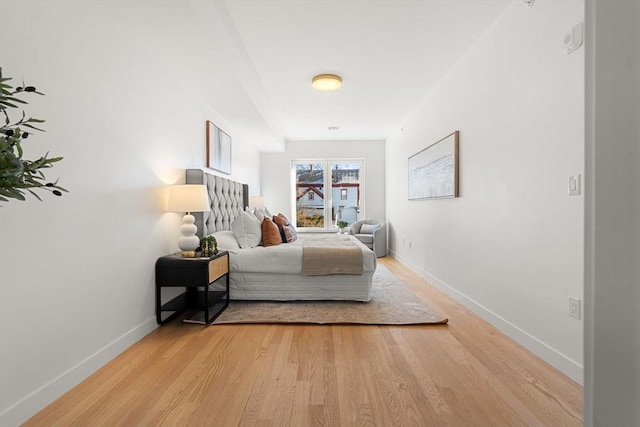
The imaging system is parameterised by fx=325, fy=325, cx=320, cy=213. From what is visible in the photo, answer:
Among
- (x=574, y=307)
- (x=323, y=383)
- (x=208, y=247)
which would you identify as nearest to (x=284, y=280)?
(x=208, y=247)

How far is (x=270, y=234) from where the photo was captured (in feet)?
12.0

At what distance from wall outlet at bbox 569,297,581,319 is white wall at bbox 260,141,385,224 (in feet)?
16.9

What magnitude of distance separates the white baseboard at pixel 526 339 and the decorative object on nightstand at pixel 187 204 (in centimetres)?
255

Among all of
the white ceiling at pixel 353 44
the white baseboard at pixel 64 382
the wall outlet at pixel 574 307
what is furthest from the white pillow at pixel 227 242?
the wall outlet at pixel 574 307

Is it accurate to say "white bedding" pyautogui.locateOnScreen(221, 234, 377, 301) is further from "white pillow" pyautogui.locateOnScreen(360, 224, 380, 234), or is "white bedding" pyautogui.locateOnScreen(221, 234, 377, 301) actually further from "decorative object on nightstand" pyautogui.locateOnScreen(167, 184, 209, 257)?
"white pillow" pyautogui.locateOnScreen(360, 224, 380, 234)

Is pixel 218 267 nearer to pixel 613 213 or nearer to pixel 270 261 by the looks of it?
pixel 270 261

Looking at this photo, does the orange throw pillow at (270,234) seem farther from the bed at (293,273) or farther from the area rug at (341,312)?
the area rug at (341,312)

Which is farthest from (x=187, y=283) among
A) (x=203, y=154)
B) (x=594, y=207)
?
(x=594, y=207)

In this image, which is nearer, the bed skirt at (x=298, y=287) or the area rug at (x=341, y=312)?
the area rug at (x=341, y=312)

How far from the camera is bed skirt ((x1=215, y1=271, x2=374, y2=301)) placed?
326 cm

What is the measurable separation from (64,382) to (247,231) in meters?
2.05

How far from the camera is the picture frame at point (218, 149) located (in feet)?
12.8

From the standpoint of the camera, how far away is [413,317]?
9.40 ft

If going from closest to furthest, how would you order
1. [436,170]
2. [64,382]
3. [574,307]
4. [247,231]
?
1. [64,382]
2. [574,307]
3. [247,231]
4. [436,170]
